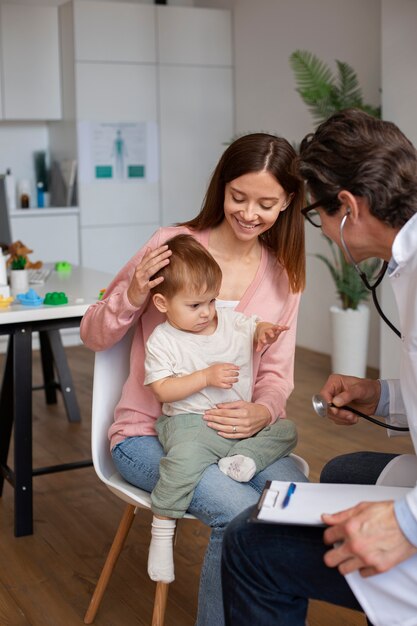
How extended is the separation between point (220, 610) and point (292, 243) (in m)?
0.90

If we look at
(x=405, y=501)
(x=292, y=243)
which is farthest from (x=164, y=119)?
(x=405, y=501)

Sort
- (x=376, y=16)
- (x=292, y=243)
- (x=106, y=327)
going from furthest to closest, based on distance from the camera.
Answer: (x=376, y=16)
(x=292, y=243)
(x=106, y=327)

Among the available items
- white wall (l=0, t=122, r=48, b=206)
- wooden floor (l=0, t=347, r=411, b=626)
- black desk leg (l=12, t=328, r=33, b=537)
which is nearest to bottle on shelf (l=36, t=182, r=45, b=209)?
white wall (l=0, t=122, r=48, b=206)

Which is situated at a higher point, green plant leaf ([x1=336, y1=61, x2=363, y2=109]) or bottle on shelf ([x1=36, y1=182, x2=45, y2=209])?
green plant leaf ([x1=336, y1=61, x2=363, y2=109])

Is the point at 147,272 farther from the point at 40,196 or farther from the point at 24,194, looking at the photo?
the point at 40,196

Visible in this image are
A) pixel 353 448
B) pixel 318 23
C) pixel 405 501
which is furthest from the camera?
pixel 318 23

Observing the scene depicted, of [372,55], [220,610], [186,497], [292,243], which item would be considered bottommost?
[220,610]

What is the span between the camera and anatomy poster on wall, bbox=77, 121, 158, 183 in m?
5.80

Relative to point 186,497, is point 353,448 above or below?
below

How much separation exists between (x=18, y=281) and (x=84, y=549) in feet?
3.19

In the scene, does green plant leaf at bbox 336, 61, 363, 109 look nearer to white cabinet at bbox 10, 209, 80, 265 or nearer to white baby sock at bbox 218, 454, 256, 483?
white cabinet at bbox 10, 209, 80, 265

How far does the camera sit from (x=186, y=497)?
6.31 ft

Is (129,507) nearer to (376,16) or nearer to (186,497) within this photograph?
(186,497)

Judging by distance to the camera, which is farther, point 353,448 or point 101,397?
point 353,448
